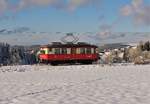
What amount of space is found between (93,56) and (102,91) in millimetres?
33682

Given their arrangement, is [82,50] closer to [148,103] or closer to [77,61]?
[77,61]

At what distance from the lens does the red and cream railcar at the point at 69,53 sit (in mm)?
47969

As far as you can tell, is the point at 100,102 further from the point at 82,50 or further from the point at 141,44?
the point at 141,44

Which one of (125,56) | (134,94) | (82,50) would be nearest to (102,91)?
(134,94)

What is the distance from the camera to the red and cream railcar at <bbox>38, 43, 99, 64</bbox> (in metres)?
48.0

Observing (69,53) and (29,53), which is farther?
(29,53)

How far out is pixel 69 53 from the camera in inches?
1903

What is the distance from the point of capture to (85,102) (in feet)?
40.8

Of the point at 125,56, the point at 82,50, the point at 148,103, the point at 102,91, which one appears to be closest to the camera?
the point at 148,103

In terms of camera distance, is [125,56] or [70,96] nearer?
[70,96]

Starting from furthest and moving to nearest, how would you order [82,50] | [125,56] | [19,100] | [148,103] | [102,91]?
[125,56] → [82,50] → [102,91] → [19,100] → [148,103]

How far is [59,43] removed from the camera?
49.6 metres

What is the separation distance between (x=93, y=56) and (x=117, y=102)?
120 ft

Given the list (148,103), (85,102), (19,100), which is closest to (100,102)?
(85,102)
